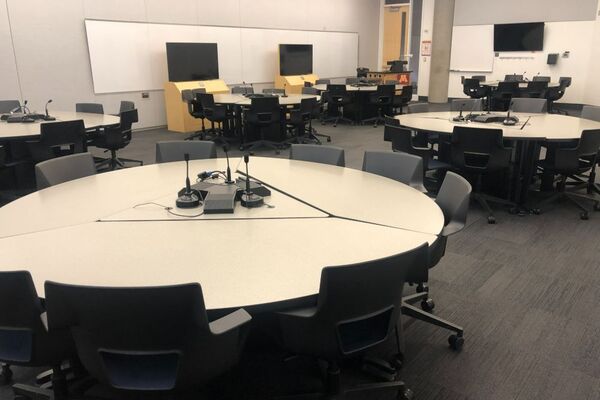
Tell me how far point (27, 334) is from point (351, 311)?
1.18 meters

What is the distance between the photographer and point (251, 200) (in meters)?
2.42

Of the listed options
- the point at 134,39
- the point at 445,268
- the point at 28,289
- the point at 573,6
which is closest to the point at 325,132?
the point at 134,39

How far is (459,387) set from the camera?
7.12 ft

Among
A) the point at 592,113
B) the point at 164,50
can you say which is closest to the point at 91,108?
the point at 164,50

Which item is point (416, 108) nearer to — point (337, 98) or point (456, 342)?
point (337, 98)

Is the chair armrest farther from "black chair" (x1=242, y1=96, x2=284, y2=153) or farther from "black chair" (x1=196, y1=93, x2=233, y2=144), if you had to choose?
"black chair" (x1=196, y1=93, x2=233, y2=144)

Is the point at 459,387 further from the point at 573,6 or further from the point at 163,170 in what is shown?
the point at 573,6

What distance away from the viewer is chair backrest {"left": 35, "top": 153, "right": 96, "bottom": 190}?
288cm

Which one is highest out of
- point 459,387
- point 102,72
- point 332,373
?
point 102,72

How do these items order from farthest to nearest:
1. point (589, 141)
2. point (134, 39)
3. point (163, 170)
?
point (134, 39)
point (589, 141)
point (163, 170)

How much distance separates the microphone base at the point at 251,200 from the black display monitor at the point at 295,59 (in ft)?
30.2

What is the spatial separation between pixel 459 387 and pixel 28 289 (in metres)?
1.86

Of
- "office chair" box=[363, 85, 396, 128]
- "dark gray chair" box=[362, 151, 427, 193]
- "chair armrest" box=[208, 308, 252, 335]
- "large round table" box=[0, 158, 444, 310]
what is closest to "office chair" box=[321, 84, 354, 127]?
"office chair" box=[363, 85, 396, 128]

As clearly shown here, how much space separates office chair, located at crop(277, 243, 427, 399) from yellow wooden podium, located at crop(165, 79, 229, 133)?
7913mm
